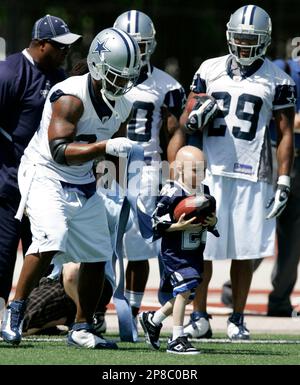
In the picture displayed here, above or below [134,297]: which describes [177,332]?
above

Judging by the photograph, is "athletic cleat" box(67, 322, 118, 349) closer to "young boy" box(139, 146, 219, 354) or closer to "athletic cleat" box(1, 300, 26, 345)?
"young boy" box(139, 146, 219, 354)

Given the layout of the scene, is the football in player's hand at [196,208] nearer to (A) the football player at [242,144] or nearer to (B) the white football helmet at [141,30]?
(A) the football player at [242,144]

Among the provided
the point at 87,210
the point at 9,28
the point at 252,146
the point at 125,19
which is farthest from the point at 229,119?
the point at 9,28

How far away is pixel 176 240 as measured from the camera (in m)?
7.60

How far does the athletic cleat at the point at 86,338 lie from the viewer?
770 centimetres

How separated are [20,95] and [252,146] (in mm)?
1680

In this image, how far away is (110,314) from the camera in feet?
34.4

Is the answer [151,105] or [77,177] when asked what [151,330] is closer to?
[77,177]

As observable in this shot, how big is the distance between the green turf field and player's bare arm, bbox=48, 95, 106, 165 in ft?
3.54

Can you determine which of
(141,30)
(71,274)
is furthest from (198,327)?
(141,30)

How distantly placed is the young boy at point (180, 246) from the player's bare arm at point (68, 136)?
64 cm

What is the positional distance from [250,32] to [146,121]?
94 cm
